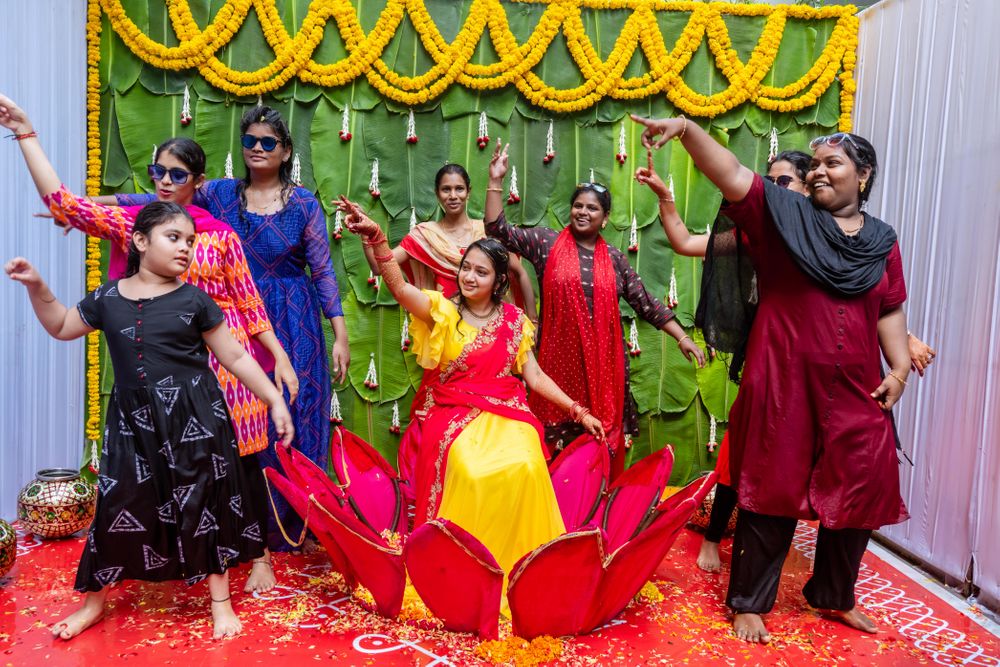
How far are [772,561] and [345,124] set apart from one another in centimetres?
326

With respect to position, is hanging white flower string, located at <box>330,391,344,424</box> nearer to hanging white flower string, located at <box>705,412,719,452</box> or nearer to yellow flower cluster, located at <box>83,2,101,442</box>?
yellow flower cluster, located at <box>83,2,101,442</box>

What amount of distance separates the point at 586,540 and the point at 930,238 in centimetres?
261

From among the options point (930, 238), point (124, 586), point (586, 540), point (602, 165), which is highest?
point (602, 165)

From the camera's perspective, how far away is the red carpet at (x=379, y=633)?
8.23ft

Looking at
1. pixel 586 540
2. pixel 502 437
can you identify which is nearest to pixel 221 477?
pixel 502 437

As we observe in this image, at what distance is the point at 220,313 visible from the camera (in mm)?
2680

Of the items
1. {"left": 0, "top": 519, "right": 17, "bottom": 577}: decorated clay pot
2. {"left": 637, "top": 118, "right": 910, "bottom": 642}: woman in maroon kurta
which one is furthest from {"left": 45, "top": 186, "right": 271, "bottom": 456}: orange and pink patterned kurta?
{"left": 637, "top": 118, "right": 910, "bottom": 642}: woman in maroon kurta

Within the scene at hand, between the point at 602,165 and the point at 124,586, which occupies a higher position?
the point at 602,165

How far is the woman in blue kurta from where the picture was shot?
3.39 metres

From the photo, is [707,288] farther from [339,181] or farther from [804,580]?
[339,181]

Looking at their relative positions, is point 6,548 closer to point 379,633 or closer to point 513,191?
point 379,633

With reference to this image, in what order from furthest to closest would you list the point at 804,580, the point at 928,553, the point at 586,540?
the point at 928,553 < the point at 804,580 < the point at 586,540

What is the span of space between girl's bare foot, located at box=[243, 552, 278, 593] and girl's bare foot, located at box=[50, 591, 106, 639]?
1.75 ft

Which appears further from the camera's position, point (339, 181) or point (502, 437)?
point (339, 181)
